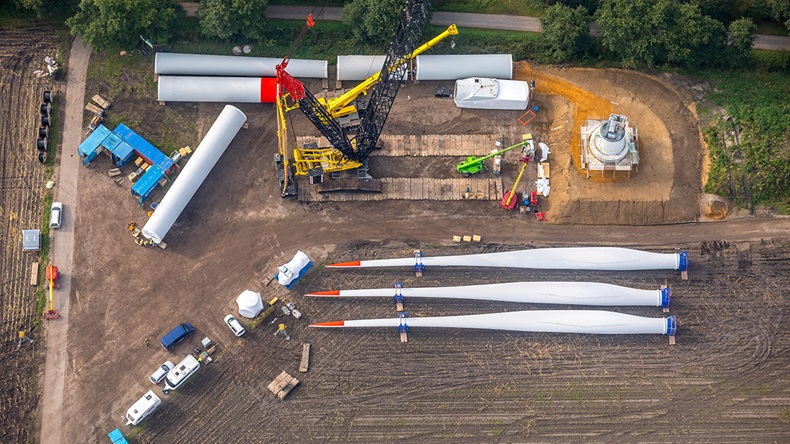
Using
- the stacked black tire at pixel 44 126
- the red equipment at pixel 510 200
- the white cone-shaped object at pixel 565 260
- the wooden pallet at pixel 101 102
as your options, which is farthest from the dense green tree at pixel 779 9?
the stacked black tire at pixel 44 126

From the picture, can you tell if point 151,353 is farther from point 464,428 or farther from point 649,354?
point 649,354

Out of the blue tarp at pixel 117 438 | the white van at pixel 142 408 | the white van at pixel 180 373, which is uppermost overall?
the white van at pixel 180 373

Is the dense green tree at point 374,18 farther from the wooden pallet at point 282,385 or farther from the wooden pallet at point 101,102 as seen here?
the wooden pallet at point 282,385

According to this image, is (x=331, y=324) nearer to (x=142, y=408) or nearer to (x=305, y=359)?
(x=305, y=359)

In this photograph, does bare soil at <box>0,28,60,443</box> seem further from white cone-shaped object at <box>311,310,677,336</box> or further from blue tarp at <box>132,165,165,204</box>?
white cone-shaped object at <box>311,310,677,336</box>

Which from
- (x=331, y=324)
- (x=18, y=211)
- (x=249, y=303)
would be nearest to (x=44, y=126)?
(x=18, y=211)

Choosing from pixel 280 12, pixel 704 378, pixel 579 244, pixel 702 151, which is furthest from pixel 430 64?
pixel 704 378
